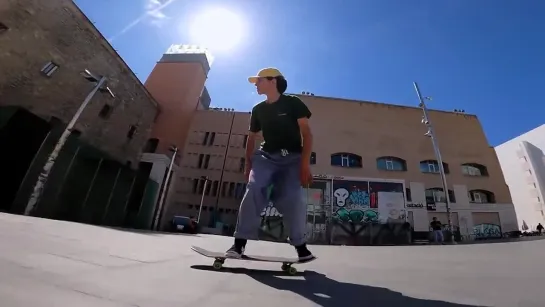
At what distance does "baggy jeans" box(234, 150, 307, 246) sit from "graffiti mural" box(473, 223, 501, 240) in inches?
1134

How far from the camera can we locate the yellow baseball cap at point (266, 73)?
2615mm

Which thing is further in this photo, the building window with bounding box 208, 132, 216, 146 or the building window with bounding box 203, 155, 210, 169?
the building window with bounding box 208, 132, 216, 146

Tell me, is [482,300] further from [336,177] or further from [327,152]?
[327,152]

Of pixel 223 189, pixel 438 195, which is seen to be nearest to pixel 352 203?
pixel 438 195

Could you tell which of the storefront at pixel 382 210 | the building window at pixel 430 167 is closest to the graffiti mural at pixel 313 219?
the storefront at pixel 382 210

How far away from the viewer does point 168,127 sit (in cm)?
3281

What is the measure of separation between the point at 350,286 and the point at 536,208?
4412 centimetres

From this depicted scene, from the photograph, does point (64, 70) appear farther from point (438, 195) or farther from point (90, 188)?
point (438, 195)

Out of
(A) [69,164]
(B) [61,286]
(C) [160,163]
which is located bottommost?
(B) [61,286]

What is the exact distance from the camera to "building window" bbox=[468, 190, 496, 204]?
25911mm

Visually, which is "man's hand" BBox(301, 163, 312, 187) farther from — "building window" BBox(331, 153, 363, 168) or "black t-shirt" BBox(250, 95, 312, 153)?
"building window" BBox(331, 153, 363, 168)

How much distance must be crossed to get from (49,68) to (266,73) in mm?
16079

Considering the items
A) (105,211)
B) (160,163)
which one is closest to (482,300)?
(105,211)

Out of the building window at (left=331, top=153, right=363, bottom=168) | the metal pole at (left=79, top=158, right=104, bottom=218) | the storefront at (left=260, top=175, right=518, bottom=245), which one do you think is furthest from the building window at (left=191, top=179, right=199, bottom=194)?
the metal pole at (left=79, top=158, right=104, bottom=218)
